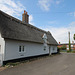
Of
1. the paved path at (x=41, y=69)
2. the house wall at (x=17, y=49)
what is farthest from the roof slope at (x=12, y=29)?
the paved path at (x=41, y=69)

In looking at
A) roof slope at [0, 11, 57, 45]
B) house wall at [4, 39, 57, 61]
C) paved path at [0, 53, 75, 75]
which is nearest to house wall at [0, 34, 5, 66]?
house wall at [4, 39, 57, 61]

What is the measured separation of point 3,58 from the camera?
8.81 m

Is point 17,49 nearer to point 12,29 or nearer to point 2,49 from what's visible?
point 2,49

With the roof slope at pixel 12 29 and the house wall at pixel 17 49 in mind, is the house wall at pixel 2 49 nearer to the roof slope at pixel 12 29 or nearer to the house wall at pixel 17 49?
the house wall at pixel 17 49

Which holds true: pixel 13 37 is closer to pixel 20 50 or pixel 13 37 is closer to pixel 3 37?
pixel 3 37

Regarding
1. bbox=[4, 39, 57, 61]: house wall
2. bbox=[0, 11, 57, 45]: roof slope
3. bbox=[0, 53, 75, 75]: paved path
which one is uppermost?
bbox=[0, 11, 57, 45]: roof slope

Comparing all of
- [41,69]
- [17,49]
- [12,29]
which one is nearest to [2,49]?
[17,49]

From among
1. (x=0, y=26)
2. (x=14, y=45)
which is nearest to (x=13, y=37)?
(x=14, y=45)

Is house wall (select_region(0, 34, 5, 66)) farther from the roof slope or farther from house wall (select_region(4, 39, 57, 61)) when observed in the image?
the roof slope

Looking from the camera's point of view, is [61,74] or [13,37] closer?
[61,74]

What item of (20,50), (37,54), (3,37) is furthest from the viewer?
(37,54)

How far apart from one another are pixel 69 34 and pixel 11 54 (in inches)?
1422

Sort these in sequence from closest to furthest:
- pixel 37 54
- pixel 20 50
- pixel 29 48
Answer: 1. pixel 20 50
2. pixel 29 48
3. pixel 37 54

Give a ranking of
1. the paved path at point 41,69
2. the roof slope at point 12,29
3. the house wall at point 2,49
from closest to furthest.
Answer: the paved path at point 41,69
the house wall at point 2,49
the roof slope at point 12,29
